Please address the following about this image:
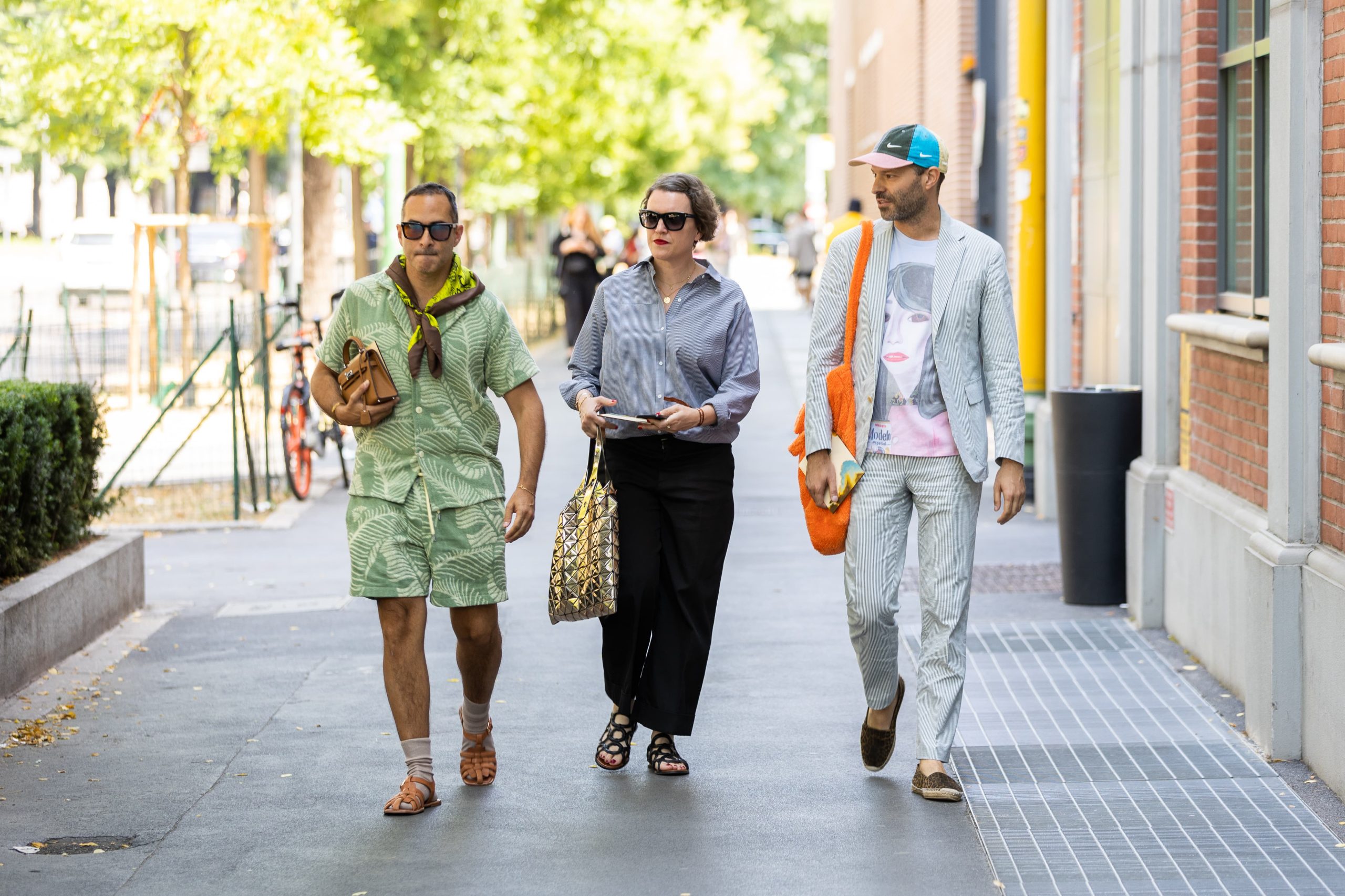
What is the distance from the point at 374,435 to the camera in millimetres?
5520

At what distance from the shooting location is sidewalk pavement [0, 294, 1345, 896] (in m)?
4.91

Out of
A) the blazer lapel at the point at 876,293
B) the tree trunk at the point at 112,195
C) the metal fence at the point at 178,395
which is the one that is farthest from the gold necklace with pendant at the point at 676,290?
the tree trunk at the point at 112,195

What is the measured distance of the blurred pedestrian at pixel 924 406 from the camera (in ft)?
18.0

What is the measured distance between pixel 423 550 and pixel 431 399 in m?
0.43

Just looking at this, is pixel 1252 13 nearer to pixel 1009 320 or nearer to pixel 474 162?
pixel 1009 320

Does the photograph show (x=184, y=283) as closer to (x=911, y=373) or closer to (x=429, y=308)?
(x=429, y=308)

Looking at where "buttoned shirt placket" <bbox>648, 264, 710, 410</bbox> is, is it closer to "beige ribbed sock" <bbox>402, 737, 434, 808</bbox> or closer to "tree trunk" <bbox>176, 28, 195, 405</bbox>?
"beige ribbed sock" <bbox>402, 737, 434, 808</bbox>

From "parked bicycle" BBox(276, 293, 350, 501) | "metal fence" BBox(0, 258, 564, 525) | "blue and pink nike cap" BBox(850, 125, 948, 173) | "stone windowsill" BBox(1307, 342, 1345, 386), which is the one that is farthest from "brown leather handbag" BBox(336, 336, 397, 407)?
"parked bicycle" BBox(276, 293, 350, 501)

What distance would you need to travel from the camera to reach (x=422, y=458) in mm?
5473

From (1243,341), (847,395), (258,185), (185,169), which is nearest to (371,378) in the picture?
(847,395)

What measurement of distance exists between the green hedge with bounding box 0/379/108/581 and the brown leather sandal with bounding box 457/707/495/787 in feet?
8.42

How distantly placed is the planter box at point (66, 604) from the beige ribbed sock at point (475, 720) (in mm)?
2142

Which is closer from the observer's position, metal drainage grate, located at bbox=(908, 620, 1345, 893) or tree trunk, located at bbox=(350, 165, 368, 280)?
metal drainage grate, located at bbox=(908, 620, 1345, 893)

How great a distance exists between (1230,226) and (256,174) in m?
14.1
